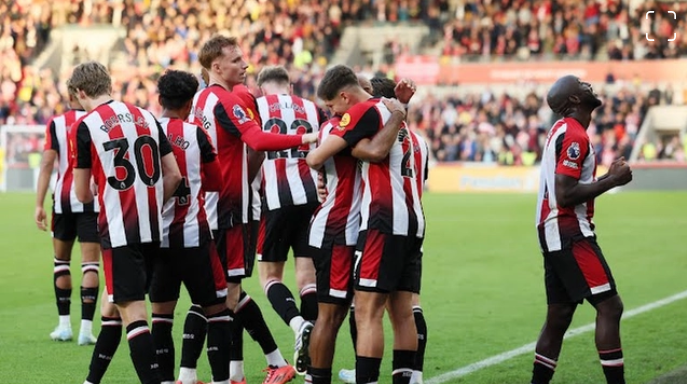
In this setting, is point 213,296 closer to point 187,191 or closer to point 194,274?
point 194,274

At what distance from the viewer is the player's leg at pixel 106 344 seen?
714cm

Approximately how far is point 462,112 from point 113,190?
31.6 m

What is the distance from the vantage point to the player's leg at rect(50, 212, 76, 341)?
10.3 m

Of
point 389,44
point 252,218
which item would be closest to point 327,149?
point 252,218

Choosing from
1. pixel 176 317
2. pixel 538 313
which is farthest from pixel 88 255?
pixel 538 313

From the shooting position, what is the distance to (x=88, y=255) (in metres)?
10.2

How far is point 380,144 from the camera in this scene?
22.2ft

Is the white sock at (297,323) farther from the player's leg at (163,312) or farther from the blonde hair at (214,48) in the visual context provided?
the blonde hair at (214,48)

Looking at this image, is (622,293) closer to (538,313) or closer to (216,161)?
(538,313)

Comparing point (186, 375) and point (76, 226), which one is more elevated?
point (76, 226)

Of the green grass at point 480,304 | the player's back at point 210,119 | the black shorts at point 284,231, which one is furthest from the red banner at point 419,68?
the player's back at point 210,119

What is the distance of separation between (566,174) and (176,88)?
2432 millimetres

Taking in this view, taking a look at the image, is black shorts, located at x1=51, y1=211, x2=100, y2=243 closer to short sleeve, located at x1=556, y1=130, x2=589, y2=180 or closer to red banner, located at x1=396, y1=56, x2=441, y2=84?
short sleeve, located at x1=556, y1=130, x2=589, y2=180

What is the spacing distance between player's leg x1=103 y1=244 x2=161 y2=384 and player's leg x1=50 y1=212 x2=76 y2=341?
3.54 metres
